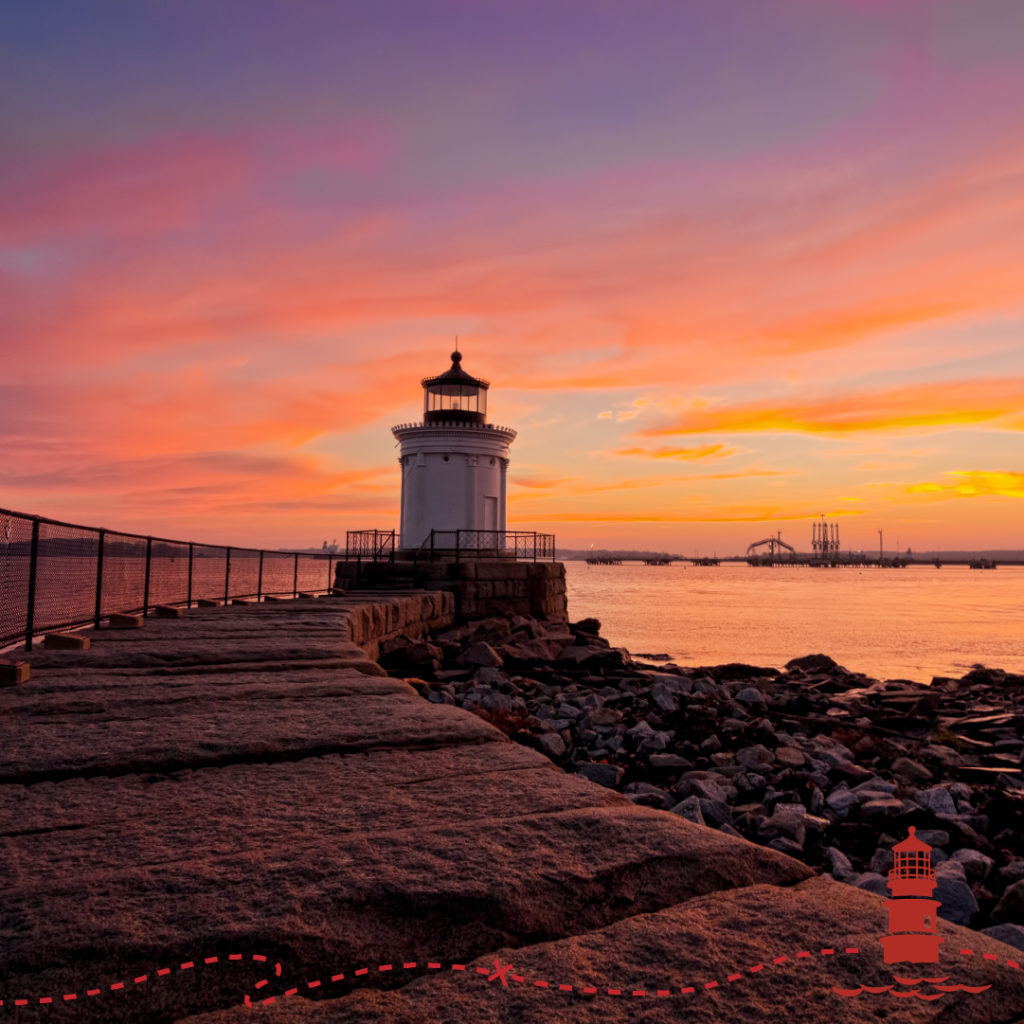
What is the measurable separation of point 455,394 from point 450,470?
123 inches

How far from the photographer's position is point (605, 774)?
6.59m

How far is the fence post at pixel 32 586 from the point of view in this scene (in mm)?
6988

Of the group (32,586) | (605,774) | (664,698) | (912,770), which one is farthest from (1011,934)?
(32,586)

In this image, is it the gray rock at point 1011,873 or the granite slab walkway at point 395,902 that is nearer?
the granite slab walkway at point 395,902

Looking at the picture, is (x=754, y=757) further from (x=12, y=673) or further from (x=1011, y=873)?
(x=12, y=673)

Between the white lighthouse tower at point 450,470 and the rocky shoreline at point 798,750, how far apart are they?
949 cm

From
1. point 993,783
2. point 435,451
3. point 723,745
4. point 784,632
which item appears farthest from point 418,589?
point 784,632

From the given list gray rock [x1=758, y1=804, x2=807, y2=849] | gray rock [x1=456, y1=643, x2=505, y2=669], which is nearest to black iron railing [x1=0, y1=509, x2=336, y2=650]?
gray rock [x1=456, y1=643, x2=505, y2=669]

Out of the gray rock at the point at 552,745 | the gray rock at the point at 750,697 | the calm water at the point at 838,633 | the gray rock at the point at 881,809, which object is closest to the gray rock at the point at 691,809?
the gray rock at the point at 881,809

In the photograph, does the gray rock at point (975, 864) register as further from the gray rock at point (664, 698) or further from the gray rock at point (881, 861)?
the gray rock at point (664, 698)

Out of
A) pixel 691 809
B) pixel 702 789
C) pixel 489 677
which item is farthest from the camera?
pixel 489 677

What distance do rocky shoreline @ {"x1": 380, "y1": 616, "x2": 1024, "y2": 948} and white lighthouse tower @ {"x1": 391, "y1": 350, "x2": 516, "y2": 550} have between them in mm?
9487

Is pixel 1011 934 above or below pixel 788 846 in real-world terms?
above

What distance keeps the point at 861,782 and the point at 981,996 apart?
5.81 metres
